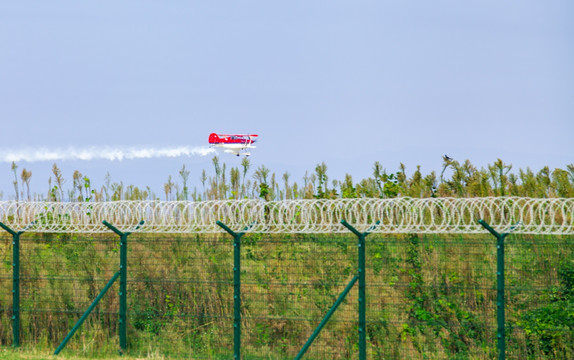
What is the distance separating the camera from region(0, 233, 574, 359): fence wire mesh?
41.7 ft

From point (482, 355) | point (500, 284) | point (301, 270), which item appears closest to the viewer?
point (500, 284)

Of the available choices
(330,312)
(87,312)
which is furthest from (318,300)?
(87,312)

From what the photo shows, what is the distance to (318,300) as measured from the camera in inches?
522

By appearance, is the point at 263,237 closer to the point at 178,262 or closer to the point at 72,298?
the point at 178,262

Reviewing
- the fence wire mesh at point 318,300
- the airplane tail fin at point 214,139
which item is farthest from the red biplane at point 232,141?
the fence wire mesh at point 318,300

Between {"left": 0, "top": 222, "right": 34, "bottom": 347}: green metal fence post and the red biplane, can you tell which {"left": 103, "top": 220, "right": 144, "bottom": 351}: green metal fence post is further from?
the red biplane

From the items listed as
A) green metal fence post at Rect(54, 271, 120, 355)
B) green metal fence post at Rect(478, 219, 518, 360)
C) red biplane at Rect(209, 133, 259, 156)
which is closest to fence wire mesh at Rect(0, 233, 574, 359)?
green metal fence post at Rect(54, 271, 120, 355)

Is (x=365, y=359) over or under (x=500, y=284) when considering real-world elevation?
under

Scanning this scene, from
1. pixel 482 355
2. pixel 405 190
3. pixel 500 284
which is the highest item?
pixel 405 190

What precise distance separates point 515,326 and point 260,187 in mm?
6722

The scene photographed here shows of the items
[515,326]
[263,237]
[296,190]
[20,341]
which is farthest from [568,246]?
[20,341]

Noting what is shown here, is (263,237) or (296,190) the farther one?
(296,190)

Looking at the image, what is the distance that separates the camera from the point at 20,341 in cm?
1461

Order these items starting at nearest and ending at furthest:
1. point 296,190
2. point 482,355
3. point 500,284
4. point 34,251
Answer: point 500,284, point 482,355, point 34,251, point 296,190
